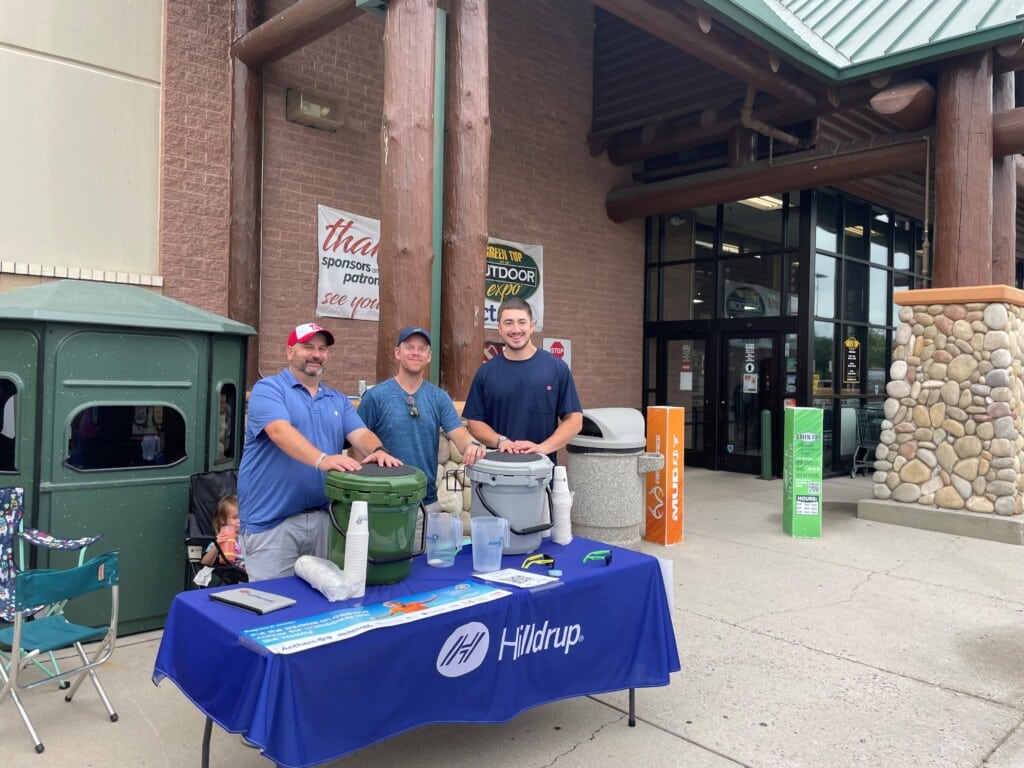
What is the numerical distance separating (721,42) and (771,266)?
184 inches

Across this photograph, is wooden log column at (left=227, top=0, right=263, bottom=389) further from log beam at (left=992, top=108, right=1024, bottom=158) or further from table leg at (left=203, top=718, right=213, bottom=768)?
log beam at (left=992, top=108, right=1024, bottom=158)

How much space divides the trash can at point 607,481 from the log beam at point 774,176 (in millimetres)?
5305

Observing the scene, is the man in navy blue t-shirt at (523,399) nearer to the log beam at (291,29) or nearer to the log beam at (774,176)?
the log beam at (291,29)

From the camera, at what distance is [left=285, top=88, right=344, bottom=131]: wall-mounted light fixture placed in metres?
7.99

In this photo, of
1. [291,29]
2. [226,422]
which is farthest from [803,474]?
[291,29]

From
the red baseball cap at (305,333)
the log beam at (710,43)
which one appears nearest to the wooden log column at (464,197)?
the log beam at (710,43)

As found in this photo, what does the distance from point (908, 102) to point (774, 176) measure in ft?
7.43

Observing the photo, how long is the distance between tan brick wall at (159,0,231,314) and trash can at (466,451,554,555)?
5085mm

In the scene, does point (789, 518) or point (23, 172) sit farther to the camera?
point (789, 518)

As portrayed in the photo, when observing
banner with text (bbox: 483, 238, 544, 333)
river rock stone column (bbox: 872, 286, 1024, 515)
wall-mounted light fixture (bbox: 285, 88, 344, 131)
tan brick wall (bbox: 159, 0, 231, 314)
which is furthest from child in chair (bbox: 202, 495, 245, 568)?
river rock stone column (bbox: 872, 286, 1024, 515)

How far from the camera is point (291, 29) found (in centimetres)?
684

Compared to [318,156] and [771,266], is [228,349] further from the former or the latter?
[771,266]

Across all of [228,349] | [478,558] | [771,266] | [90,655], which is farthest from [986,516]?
[90,655]

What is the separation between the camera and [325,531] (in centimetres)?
335
